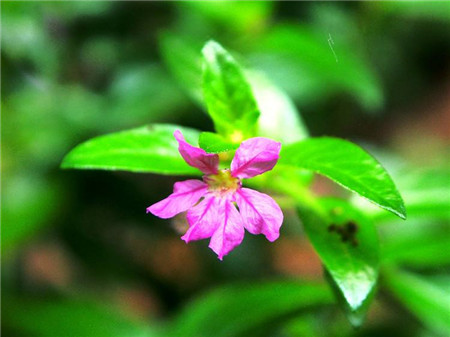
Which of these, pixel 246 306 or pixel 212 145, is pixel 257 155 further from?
pixel 246 306

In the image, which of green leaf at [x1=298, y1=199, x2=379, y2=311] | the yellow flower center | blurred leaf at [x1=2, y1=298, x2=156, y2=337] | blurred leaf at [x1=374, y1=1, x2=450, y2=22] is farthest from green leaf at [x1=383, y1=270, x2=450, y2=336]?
blurred leaf at [x1=374, y1=1, x2=450, y2=22]

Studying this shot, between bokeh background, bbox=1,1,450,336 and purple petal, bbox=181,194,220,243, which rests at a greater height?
purple petal, bbox=181,194,220,243

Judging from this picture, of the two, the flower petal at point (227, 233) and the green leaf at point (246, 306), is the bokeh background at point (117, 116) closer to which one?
the green leaf at point (246, 306)

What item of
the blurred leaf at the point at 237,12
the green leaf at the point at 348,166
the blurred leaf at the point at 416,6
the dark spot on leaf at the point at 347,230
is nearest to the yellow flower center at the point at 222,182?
the green leaf at the point at 348,166

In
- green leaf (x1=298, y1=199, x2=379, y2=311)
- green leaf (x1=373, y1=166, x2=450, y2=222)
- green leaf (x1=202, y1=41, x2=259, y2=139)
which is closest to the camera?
green leaf (x1=298, y1=199, x2=379, y2=311)

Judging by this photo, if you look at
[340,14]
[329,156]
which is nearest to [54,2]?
[340,14]

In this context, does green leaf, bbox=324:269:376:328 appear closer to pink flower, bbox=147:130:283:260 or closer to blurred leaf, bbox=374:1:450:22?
pink flower, bbox=147:130:283:260

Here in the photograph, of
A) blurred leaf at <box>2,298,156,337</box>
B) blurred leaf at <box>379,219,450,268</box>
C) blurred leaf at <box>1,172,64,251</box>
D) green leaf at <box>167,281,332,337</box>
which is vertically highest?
blurred leaf at <box>379,219,450,268</box>
